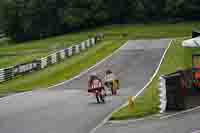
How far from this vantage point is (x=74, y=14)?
100000 millimetres

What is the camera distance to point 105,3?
103 m

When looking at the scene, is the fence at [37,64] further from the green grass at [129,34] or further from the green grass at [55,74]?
the green grass at [129,34]

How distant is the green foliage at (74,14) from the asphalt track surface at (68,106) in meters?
55.4

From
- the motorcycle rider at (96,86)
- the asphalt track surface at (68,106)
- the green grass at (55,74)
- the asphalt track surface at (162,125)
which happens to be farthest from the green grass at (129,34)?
the asphalt track surface at (162,125)

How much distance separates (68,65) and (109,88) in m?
18.2

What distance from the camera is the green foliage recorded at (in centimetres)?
9919

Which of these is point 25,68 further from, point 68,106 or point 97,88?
point 97,88

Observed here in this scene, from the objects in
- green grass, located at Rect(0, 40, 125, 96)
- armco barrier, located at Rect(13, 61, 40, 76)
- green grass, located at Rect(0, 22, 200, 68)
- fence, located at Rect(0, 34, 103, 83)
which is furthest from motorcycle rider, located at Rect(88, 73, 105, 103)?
green grass, located at Rect(0, 22, 200, 68)

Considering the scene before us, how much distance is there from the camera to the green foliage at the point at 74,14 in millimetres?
Answer: 99188

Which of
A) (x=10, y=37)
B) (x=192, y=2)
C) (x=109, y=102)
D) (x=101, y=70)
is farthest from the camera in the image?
(x=10, y=37)

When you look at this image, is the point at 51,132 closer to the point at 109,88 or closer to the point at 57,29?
the point at 109,88

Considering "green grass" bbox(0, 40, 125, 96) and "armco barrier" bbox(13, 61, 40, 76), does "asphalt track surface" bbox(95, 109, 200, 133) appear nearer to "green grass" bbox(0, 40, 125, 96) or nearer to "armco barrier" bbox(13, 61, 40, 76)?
"green grass" bbox(0, 40, 125, 96)

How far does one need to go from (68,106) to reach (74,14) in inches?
2983

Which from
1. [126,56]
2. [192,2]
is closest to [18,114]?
[126,56]
